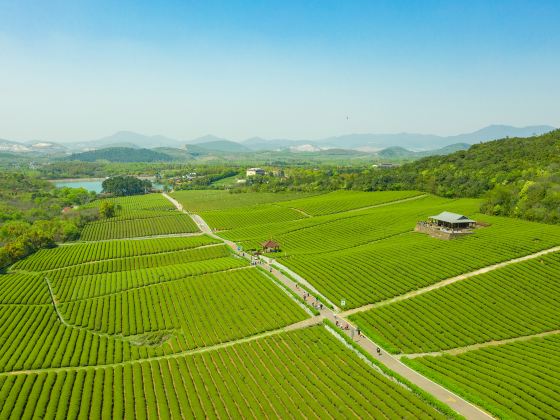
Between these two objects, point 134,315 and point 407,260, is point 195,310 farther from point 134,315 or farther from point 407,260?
point 407,260

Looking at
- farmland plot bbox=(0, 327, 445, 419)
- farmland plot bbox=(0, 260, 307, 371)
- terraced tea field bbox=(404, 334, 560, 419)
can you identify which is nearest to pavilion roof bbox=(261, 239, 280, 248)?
farmland plot bbox=(0, 260, 307, 371)

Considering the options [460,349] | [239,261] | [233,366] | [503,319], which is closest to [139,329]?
[233,366]

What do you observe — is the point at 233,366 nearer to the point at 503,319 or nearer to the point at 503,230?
the point at 503,319

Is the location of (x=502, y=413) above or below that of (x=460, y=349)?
above

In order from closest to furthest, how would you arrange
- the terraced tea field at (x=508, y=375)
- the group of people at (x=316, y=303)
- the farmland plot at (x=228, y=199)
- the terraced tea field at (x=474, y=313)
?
the terraced tea field at (x=508, y=375), the terraced tea field at (x=474, y=313), the group of people at (x=316, y=303), the farmland plot at (x=228, y=199)

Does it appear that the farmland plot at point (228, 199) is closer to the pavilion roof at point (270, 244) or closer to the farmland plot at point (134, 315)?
the pavilion roof at point (270, 244)

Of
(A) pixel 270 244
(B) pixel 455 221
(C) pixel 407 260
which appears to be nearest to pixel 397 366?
(C) pixel 407 260

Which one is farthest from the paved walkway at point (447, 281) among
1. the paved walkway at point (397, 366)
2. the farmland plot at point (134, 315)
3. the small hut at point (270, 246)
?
the small hut at point (270, 246)
